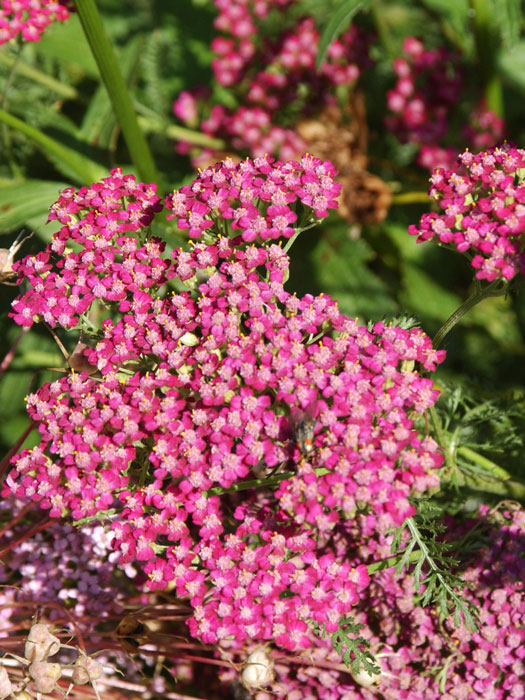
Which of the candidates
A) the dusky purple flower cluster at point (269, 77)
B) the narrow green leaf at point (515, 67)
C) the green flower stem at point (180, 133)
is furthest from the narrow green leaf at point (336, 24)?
the narrow green leaf at point (515, 67)

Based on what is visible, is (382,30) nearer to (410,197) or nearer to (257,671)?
(410,197)

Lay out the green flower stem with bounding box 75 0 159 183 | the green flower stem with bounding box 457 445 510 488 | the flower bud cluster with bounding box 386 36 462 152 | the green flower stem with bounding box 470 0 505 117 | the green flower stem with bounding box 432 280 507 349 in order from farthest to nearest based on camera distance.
A: 1. the flower bud cluster with bounding box 386 36 462 152
2. the green flower stem with bounding box 470 0 505 117
3. the green flower stem with bounding box 75 0 159 183
4. the green flower stem with bounding box 457 445 510 488
5. the green flower stem with bounding box 432 280 507 349

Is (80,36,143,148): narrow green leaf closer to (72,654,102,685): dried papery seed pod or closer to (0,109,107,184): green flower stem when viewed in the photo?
(0,109,107,184): green flower stem

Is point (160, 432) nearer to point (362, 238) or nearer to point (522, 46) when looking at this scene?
point (362, 238)

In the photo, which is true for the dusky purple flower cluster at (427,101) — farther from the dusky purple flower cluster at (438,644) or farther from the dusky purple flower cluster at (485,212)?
the dusky purple flower cluster at (438,644)

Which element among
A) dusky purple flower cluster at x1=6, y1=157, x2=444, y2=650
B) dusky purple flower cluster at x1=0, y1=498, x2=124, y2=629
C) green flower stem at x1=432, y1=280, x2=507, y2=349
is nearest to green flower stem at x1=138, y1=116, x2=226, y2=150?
dusky purple flower cluster at x1=6, y1=157, x2=444, y2=650

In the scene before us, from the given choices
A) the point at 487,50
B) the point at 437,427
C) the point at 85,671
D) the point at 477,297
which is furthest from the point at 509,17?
the point at 85,671

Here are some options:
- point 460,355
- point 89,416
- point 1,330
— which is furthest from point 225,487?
point 460,355
